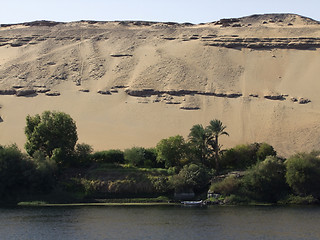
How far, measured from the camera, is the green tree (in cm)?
5406

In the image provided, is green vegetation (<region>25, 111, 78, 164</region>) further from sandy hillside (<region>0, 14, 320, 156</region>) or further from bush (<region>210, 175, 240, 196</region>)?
bush (<region>210, 175, 240, 196</region>)

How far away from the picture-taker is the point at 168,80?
75875 millimetres

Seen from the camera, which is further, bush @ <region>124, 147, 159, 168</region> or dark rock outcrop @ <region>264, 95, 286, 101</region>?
dark rock outcrop @ <region>264, 95, 286, 101</region>

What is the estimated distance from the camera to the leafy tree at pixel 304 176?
154 ft

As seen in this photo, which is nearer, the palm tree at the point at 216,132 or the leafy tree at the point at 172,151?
the palm tree at the point at 216,132

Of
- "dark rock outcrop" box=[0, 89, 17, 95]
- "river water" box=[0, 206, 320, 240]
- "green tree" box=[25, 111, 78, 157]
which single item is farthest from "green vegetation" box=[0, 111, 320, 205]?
"dark rock outcrop" box=[0, 89, 17, 95]

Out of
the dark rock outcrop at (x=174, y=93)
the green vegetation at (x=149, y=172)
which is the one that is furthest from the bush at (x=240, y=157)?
the dark rock outcrop at (x=174, y=93)

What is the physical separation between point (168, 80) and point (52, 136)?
961 inches

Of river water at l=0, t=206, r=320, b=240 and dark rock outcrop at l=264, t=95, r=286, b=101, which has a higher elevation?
dark rock outcrop at l=264, t=95, r=286, b=101

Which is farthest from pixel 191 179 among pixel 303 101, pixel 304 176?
pixel 303 101

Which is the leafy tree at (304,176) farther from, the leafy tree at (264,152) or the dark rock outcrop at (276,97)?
the dark rock outcrop at (276,97)

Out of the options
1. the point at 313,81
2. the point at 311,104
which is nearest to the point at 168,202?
the point at 311,104

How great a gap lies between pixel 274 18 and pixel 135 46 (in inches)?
864

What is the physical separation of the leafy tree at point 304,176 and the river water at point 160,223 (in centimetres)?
322
